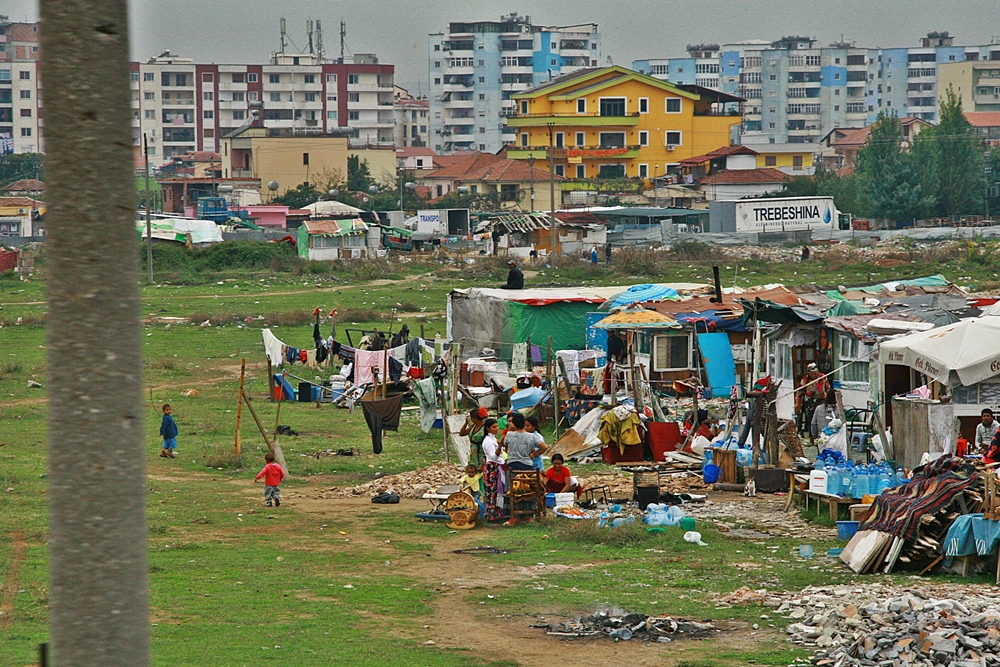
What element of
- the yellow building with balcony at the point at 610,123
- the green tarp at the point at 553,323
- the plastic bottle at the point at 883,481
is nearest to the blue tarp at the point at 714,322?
the green tarp at the point at 553,323

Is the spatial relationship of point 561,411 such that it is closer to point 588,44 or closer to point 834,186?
point 834,186

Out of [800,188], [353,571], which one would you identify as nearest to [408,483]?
[353,571]

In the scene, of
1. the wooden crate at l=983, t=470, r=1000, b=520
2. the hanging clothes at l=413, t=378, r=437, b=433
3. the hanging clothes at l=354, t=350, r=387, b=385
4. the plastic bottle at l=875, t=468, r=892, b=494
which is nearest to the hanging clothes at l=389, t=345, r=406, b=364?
the hanging clothes at l=354, t=350, r=387, b=385

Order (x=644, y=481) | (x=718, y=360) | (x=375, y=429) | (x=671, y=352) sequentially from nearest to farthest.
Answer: (x=644, y=481) < (x=375, y=429) < (x=671, y=352) < (x=718, y=360)

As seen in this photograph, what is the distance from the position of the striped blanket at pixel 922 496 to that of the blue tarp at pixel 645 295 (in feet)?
42.0

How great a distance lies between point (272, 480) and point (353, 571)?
3.38 m

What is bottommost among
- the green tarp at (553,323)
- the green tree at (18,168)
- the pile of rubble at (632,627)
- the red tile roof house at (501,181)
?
the pile of rubble at (632,627)

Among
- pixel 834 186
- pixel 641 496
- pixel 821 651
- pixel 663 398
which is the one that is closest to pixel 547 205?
pixel 834 186

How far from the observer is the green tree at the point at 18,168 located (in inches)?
3782

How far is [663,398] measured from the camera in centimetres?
2219

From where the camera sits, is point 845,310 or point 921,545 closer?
point 921,545

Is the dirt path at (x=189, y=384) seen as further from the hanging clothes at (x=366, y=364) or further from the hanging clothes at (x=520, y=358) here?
the hanging clothes at (x=520, y=358)

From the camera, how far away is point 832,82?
136500 millimetres

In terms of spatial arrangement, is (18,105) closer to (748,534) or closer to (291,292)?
(291,292)
